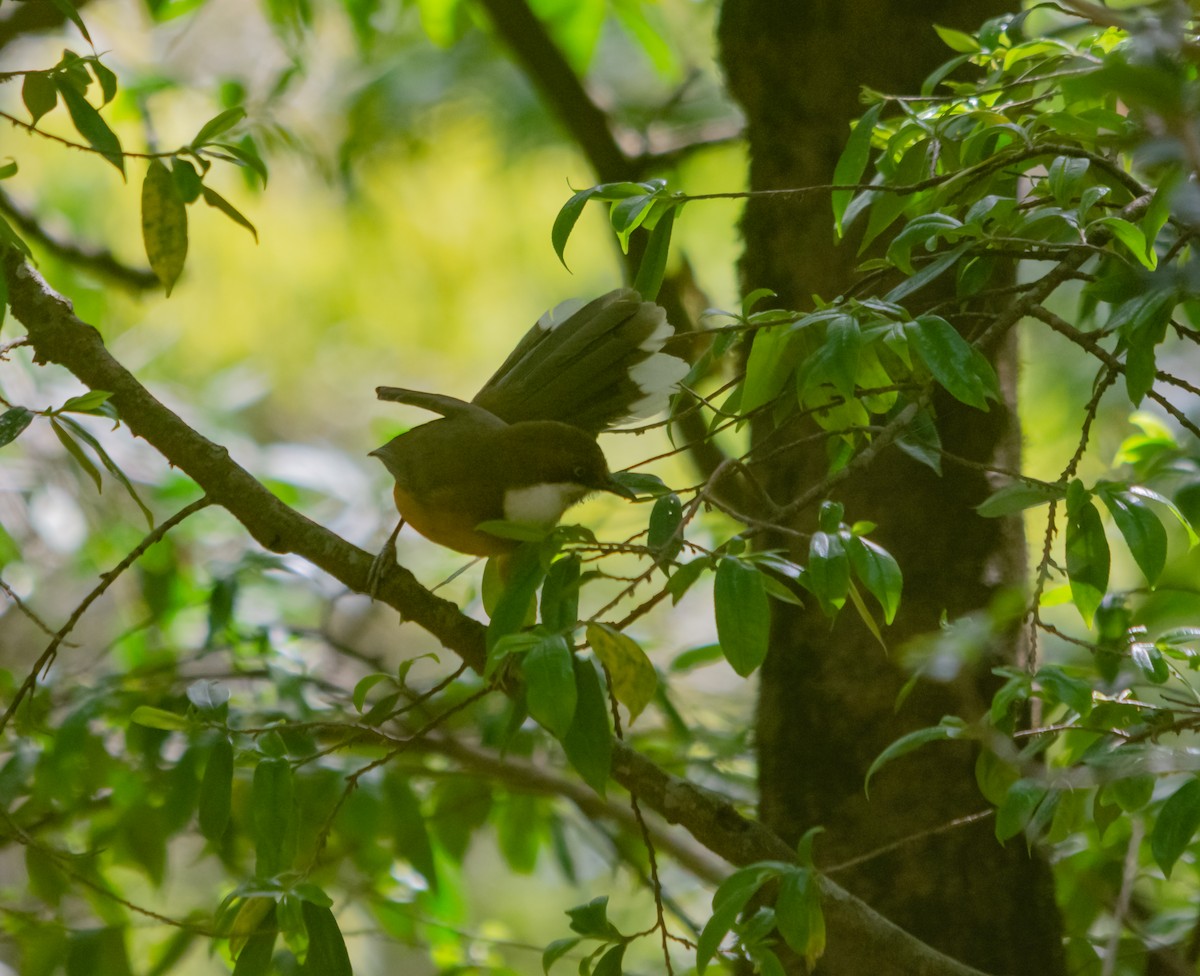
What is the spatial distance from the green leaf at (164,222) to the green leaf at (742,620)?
1322 millimetres

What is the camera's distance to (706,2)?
15.2 feet

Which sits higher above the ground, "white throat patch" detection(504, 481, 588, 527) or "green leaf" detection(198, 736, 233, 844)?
"white throat patch" detection(504, 481, 588, 527)

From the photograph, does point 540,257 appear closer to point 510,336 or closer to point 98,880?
point 510,336

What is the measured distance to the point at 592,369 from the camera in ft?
9.47

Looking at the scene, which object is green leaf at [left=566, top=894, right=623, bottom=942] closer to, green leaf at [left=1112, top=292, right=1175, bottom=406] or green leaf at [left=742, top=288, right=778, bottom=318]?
green leaf at [left=742, top=288, right=778, bottom=318]

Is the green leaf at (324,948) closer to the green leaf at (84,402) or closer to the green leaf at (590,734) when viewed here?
the green leaf at (590,734)

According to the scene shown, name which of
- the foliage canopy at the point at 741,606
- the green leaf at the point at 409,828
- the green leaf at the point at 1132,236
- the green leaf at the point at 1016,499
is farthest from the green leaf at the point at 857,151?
the green leaf at the point at 409,828

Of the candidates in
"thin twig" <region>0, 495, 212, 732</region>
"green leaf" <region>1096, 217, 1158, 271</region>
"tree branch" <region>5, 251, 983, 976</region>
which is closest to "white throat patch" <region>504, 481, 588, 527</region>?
"tree branch" <region>5, 251, 983, 976</region>

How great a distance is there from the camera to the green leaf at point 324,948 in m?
1.58

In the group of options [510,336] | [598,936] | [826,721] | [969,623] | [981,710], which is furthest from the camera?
[510,336]

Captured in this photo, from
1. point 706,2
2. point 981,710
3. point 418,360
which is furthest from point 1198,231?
point 418,360

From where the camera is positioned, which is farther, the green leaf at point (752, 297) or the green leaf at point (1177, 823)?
the green leaf at point (752, 297)

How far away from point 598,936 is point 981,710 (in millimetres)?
837

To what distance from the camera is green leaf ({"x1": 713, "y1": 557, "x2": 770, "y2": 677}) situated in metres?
1.31
